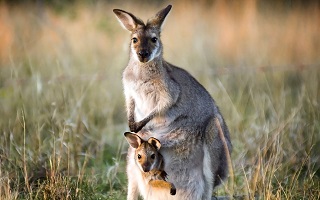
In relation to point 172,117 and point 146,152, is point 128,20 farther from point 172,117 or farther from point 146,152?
point 146,152

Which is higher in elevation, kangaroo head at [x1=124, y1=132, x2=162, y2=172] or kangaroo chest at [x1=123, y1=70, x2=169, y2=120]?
kangaroo chest at [x1=123, y1=70, x2=169, y2=120]

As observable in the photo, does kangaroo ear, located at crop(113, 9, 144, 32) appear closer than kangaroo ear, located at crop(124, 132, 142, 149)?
No

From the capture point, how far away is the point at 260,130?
7.62 m

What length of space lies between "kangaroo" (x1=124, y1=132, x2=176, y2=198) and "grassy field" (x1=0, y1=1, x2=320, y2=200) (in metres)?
0.53

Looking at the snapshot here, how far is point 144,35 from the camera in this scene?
5.70 m

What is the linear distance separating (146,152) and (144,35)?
3.00 feet

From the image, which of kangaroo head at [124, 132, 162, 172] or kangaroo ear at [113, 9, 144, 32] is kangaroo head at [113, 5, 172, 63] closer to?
kangaroo ear at [113, 9, 144, 32]

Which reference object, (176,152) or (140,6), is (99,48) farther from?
(176,152)

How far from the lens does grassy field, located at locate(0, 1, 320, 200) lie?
627 cm

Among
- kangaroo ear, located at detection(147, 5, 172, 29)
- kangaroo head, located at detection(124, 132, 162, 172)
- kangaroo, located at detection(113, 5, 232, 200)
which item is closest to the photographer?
kangaroo head, located at detection(124, 132, 162, 172)

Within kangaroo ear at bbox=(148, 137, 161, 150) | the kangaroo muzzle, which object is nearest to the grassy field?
kangaroo ear at bbox=(148, 137, 161, 150)

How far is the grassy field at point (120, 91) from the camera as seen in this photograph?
6266 millimetres

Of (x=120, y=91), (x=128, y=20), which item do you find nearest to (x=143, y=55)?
(x=128, y=20)

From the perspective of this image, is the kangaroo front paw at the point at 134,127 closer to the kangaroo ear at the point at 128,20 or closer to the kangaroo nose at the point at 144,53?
the kangaroo nose at the point at 144,53
